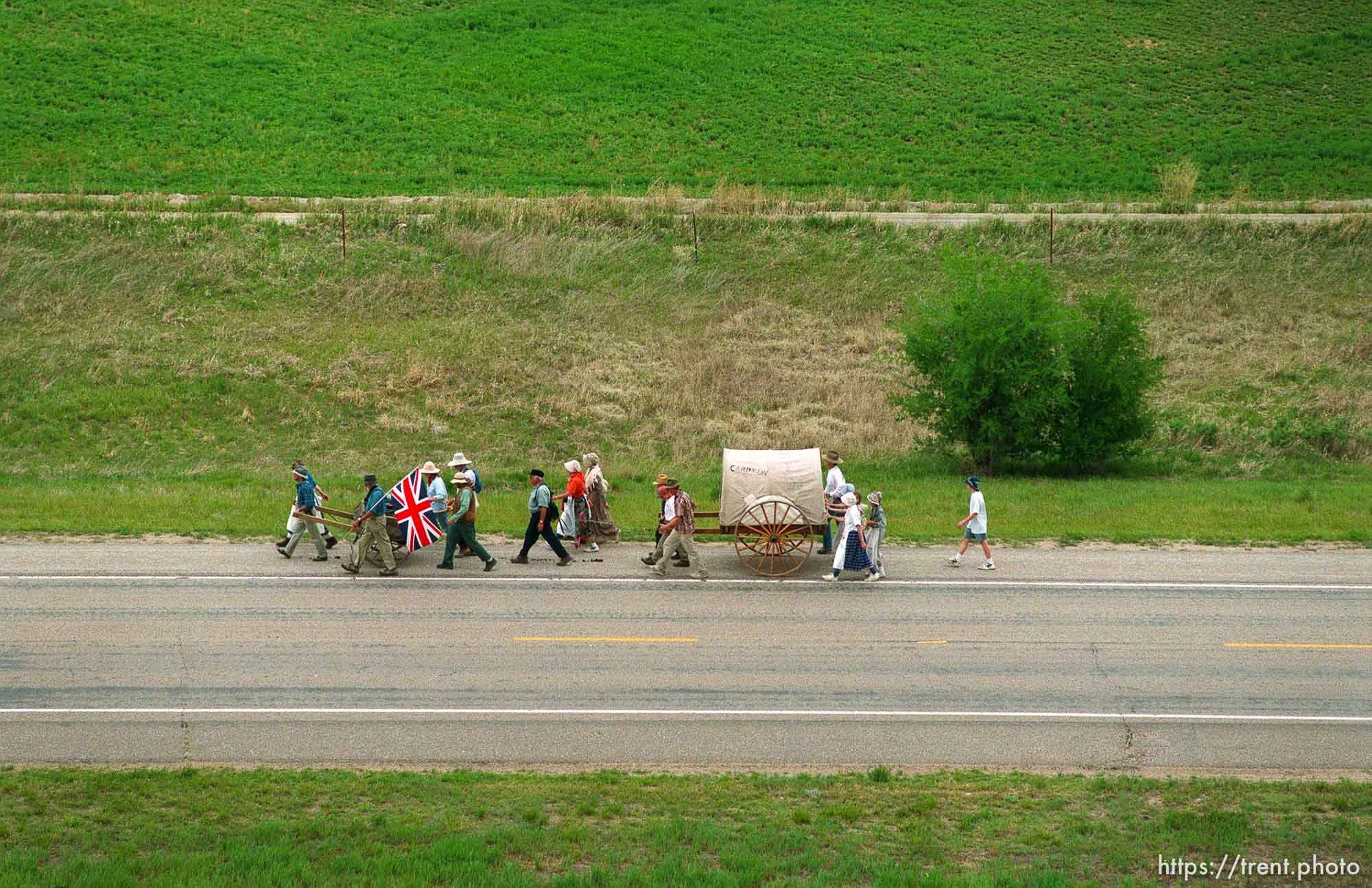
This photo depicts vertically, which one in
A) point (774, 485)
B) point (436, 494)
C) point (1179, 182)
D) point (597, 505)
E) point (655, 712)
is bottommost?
point (655, 712)

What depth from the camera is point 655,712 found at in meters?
14.6

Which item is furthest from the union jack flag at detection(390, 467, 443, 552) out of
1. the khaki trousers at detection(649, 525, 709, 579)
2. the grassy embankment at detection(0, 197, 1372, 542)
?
the khaki trousers at detection(649, 525, 709, 579)

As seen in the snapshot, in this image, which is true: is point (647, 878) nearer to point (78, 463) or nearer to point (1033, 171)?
point (78, 463)

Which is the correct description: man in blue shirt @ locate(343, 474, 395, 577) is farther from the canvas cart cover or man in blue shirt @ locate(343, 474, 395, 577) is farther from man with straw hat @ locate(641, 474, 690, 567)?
the canvas cart cover

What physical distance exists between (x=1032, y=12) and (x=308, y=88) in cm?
3920

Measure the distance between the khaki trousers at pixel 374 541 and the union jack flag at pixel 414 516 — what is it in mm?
327

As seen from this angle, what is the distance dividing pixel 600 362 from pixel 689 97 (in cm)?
2621

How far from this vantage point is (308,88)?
54781 millimetres

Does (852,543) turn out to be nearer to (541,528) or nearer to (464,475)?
(541,528)

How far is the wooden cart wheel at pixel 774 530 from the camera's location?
20.6 meters

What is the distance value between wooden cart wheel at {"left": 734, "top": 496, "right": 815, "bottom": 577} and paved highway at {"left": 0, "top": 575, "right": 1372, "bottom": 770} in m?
0.81

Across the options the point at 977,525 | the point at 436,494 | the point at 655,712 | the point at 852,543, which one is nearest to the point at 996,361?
the point at 977,525

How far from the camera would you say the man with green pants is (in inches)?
835

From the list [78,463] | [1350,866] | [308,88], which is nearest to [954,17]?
[308,88]
